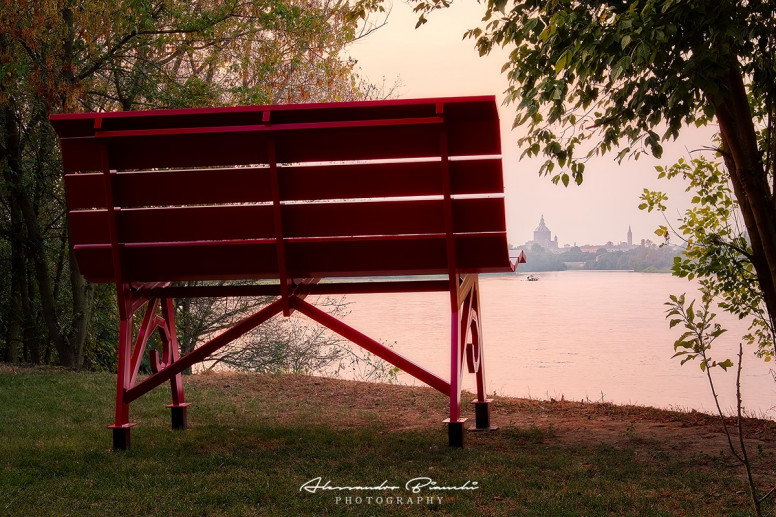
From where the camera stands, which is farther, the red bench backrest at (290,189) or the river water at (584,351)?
the river water at (584,351)

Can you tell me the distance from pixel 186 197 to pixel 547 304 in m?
21.8

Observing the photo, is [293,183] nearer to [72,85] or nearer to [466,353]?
[466,353]

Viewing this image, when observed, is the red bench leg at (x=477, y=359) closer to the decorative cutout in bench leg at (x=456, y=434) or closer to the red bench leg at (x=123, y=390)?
the decorative cutout in bench leg at (x=456, y=434)

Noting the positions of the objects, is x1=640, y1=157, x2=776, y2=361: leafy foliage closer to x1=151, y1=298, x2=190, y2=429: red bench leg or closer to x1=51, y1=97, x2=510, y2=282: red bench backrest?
x1=51, y1=97, x2=510, y2=282: red bench backrest

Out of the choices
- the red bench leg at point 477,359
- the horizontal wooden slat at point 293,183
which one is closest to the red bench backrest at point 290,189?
the horizontal wooden slat at point 293,183

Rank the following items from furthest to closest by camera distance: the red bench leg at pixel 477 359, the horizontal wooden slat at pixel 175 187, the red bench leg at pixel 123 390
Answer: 1. the red bench leg at pixel 477 359
2. the red bench leg at pixel 123 390
3. the horizontal wooden slat at pixel 175 187

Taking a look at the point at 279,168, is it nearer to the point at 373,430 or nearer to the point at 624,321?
the point at 373,430

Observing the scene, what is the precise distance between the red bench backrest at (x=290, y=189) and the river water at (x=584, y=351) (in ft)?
8.36

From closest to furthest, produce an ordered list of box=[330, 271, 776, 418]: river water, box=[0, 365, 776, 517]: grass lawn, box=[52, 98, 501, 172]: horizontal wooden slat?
box=[0, 365, 776, 517]: grass lawn
box=[52, 98, 501, 172]: horizontal wooden slat
box=[330, 271, 776, 418]: river water

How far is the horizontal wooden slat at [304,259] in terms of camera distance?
466 cm

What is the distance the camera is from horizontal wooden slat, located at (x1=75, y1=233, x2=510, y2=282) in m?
4.66

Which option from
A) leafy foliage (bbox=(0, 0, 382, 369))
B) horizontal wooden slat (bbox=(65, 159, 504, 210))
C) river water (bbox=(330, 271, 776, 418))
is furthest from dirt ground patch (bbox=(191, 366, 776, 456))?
leafy foliage (bbox=(0, 0, 382, 369))

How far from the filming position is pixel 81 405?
707cm

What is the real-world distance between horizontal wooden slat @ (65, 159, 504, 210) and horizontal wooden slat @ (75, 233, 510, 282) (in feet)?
0.90
